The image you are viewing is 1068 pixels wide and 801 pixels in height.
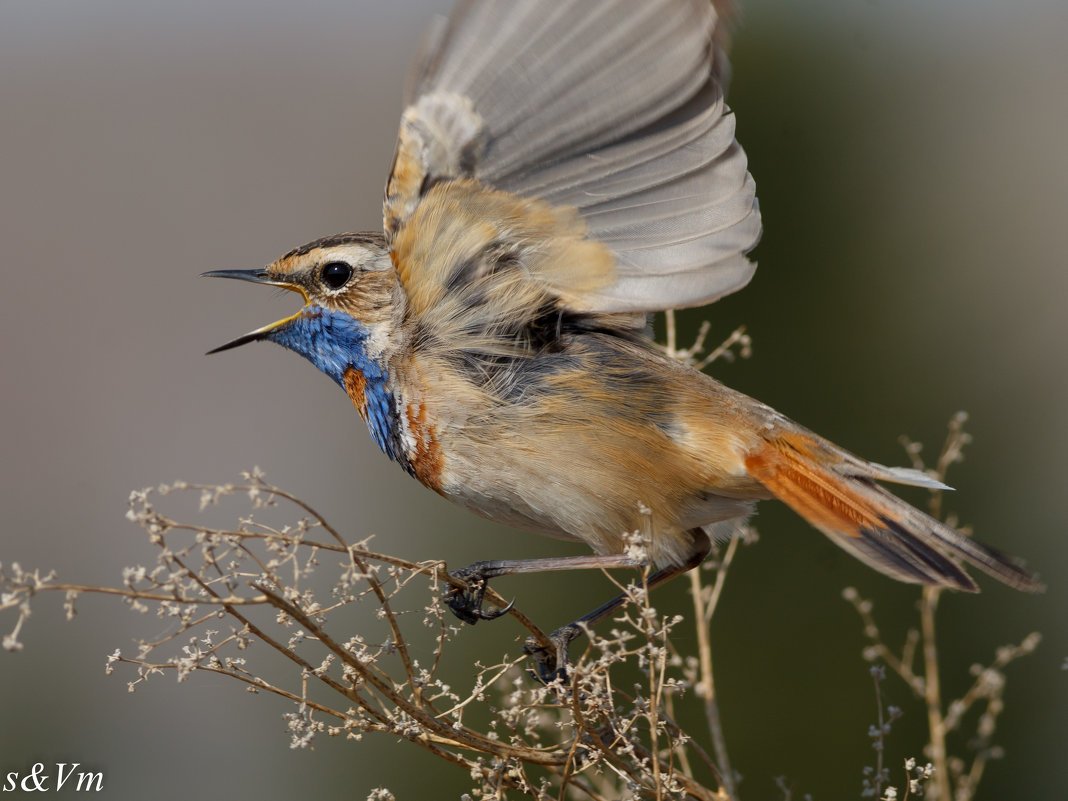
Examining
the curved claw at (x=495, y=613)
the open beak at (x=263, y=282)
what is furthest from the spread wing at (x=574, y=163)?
the curved claw at (x=495, y=613)

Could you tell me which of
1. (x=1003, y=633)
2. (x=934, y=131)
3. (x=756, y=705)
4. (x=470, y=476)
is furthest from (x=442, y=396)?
(x=934, y=131)

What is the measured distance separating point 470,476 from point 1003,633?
16.1 ft

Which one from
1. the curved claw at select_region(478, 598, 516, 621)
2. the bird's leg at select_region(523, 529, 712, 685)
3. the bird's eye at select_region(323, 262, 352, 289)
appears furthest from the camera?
the bird's eye at select_region(323, 262, 352, 289)

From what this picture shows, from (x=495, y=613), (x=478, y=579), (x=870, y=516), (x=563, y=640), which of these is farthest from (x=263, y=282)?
(x=870, y=516)

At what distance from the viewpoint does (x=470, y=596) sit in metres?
3.46

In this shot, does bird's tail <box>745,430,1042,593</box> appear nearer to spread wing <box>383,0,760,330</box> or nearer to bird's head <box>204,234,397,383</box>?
spread wing <box>383,0,760,330</box>

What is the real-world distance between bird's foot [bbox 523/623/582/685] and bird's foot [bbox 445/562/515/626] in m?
0.17

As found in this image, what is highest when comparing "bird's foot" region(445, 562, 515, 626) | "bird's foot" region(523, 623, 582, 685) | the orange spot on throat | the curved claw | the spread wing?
the spread wing

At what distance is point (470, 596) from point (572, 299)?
98 cm

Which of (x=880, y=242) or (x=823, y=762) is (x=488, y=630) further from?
(x=880, y=242)

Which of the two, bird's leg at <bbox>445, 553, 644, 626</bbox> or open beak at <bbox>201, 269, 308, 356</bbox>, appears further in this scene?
open beak at <bbox>201, 269, 308, 356</bbox>

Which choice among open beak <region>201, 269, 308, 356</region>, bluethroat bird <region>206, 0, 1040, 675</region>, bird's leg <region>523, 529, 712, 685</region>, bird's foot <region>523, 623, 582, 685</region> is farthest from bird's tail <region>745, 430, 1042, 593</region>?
open beak <region>201, 269, 308, 356</region>

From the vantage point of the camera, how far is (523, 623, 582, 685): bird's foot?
3363 millimetres

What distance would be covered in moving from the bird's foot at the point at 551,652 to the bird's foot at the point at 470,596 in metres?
0.17
